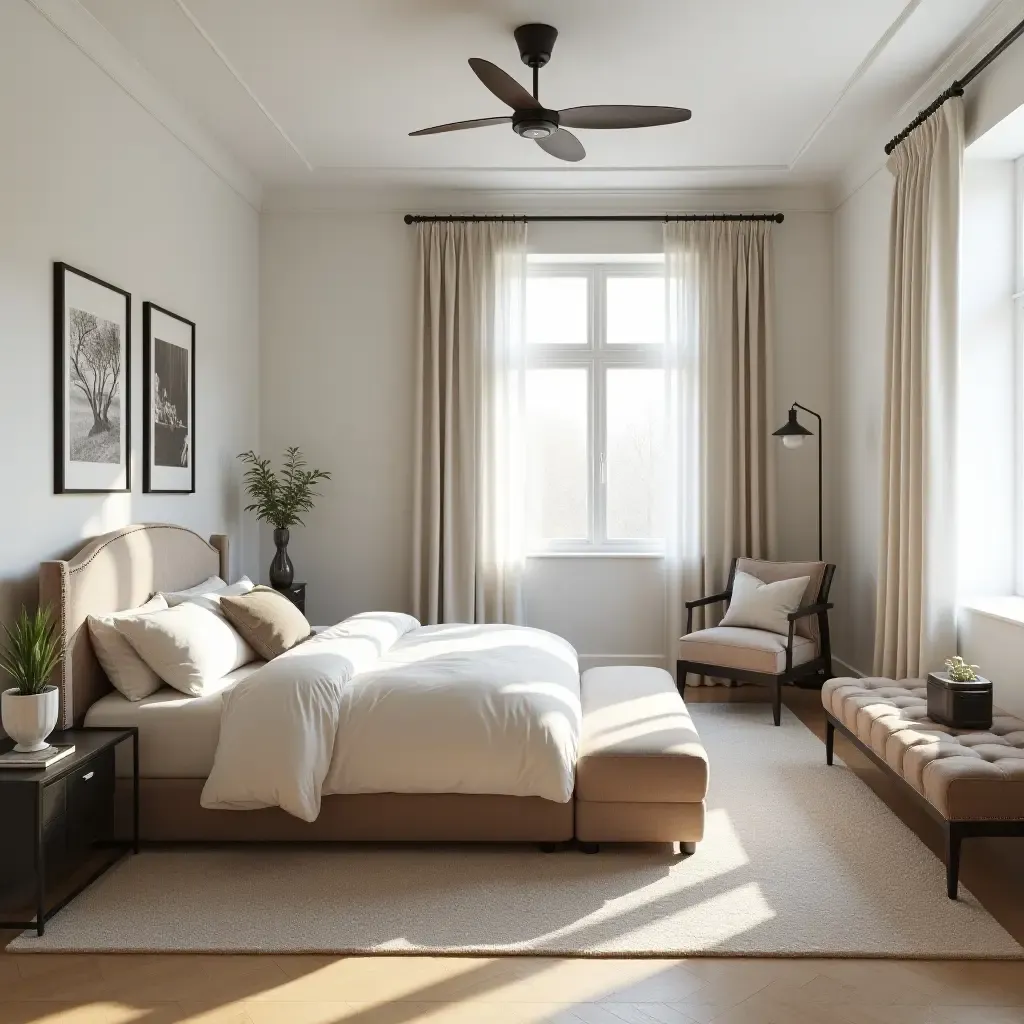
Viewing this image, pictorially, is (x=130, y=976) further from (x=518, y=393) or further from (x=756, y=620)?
(x=518, y=393)

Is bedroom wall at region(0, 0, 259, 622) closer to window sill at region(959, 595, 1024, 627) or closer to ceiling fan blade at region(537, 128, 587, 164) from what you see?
ceiling fan blade at region(537, 128, 587, 164)

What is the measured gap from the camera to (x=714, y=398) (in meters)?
5.92

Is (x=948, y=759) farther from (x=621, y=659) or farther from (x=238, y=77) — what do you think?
(x=238, y=77)

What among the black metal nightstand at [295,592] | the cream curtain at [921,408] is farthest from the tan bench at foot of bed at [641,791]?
the black metal nightstand at [295,592]

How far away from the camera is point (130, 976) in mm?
2402

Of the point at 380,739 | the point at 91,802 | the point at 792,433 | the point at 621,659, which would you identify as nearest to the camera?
the point at 91,802

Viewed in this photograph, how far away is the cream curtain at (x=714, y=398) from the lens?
589cm

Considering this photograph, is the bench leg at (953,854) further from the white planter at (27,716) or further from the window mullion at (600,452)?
the window mullion at (600,452)

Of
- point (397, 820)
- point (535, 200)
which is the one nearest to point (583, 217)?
point (535, 200)

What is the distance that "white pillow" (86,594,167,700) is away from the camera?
3.39 meters

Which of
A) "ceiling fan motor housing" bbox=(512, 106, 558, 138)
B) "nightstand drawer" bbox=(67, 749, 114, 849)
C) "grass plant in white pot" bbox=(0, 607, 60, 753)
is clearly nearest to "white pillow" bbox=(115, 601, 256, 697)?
"nightstand drawer" bbox=(67, 749, 114, 849)

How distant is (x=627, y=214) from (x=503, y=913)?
4616 millimetres

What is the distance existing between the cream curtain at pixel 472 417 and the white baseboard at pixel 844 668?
→ 6.82 ft

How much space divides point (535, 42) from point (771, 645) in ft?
10.6
